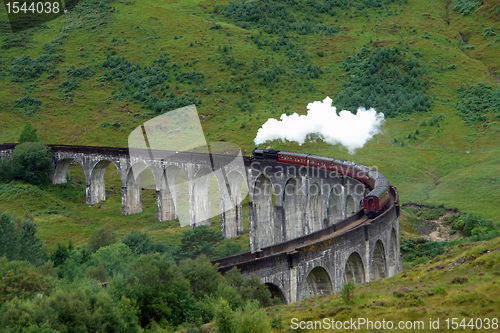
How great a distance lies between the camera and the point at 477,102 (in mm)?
88688

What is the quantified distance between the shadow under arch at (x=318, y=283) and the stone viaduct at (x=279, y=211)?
0.22 ft

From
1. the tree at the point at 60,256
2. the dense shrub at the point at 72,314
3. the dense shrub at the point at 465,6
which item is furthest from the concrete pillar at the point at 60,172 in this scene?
the dense shrub at the point at 465,6

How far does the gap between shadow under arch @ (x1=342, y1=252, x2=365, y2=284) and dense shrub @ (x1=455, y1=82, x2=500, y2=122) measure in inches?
2164

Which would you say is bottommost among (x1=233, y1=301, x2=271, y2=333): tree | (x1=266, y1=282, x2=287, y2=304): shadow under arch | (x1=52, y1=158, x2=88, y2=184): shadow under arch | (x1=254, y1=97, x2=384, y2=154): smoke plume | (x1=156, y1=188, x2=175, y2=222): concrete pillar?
(x1=233, y1=301, x2=271, y2=333): tree

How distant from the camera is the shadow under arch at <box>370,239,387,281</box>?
134 ft

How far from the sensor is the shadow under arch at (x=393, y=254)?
1708 inches

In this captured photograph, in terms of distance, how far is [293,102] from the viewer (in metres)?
97.5

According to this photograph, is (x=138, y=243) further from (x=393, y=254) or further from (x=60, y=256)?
(x=393, y=254)

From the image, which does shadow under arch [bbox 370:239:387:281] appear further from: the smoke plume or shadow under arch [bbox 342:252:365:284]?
the smoke plume

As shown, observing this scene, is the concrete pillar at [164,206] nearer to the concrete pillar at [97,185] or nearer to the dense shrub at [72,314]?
the concrete pillar at [97,185]

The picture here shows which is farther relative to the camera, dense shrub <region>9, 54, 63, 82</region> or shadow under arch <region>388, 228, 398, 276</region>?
dense shrub <region>9, 54, 63, 82</region>

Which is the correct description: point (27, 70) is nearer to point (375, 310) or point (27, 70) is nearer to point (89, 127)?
point (89, 127)

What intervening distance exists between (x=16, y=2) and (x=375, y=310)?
438ft

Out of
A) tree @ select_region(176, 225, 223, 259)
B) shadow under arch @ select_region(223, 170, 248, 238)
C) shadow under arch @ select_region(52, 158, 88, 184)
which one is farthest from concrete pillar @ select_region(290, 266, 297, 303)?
shadow under arch @ select_region(52, 158, 88, 184)
